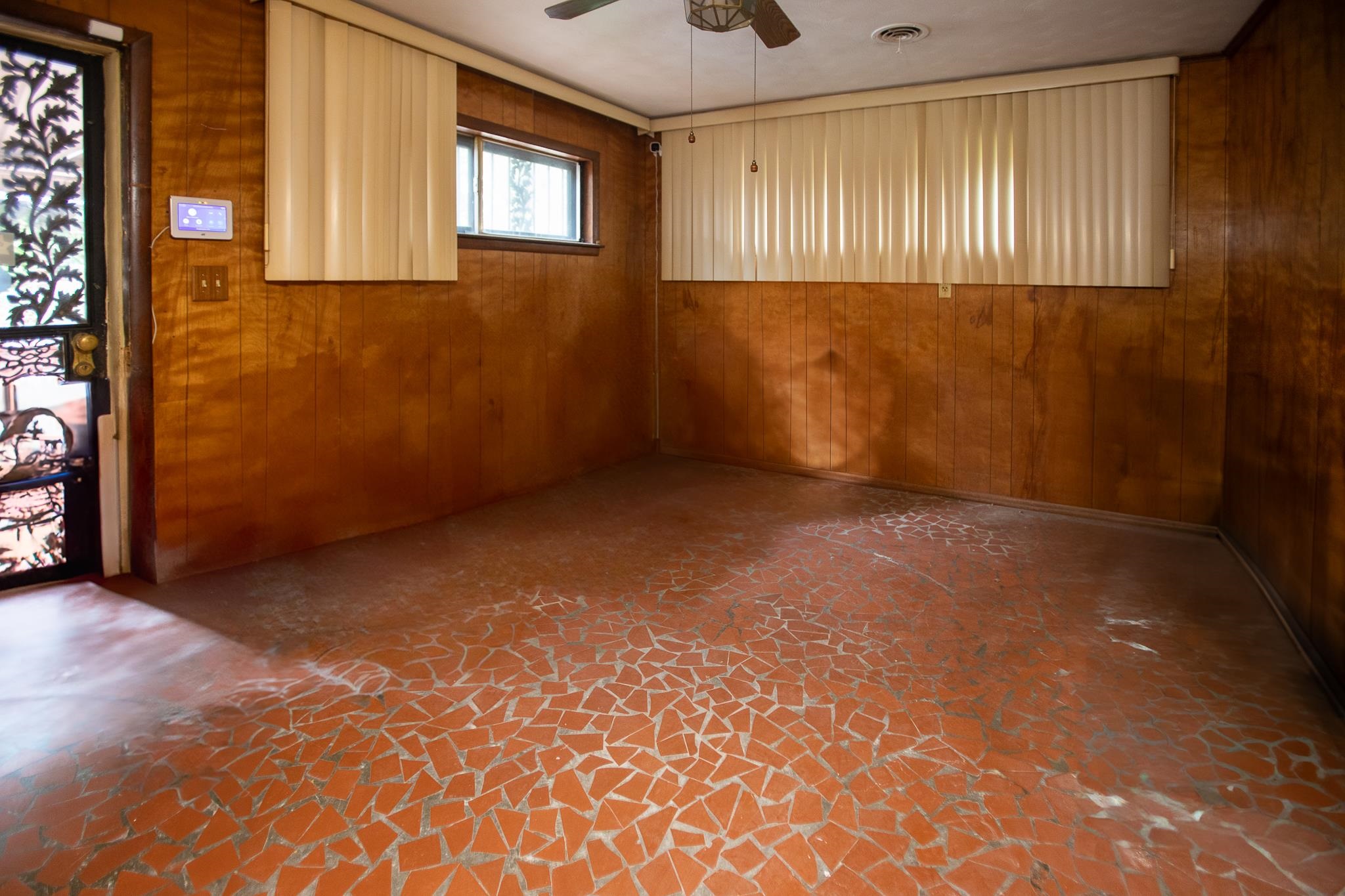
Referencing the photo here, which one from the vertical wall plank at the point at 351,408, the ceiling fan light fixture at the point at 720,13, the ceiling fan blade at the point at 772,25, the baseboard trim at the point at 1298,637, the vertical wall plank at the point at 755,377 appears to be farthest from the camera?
the vertical wall plank at the point at 755,377

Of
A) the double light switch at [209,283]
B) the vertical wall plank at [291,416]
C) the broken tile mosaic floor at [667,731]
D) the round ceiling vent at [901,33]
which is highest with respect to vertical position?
the round ceiling vent at [901,33]

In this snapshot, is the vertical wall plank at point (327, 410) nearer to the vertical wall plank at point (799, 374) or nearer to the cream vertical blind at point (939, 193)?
the cream vertical blind at point (939, 193)

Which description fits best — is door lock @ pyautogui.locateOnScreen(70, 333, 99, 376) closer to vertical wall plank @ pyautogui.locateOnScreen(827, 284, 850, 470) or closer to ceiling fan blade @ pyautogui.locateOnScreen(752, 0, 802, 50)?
ceiling fan blade @ pyautogui.locateOnScreen(752, 0, 802, 50)

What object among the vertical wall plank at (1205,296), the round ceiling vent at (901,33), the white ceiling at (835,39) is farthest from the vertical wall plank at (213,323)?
the vertical wall plank at (1205,296)

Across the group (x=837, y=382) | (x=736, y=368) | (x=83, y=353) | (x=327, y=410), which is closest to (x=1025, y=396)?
(x=837, y=382)

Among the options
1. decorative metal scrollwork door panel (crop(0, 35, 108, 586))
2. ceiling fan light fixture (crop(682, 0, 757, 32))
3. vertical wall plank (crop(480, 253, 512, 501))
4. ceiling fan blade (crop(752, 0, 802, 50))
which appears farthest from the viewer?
vertical wall plank (crop(480, 253, 512, 501))

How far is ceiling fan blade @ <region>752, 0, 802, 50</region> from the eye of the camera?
117 inches

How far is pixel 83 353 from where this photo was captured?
11.1 feet

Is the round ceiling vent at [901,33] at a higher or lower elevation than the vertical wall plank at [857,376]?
higher

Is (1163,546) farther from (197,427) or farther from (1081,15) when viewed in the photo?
(197,427)

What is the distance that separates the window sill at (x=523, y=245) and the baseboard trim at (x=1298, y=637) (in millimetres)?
4371

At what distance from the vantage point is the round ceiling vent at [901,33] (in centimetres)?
404

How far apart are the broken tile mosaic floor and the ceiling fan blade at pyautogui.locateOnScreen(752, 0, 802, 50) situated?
233cm

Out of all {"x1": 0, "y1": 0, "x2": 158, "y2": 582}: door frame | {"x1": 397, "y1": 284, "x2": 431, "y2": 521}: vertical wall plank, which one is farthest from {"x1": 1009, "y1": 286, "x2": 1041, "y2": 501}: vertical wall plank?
{"x1": 0, "y1": 0, "x2": 158, "y2": 582}: door frame
